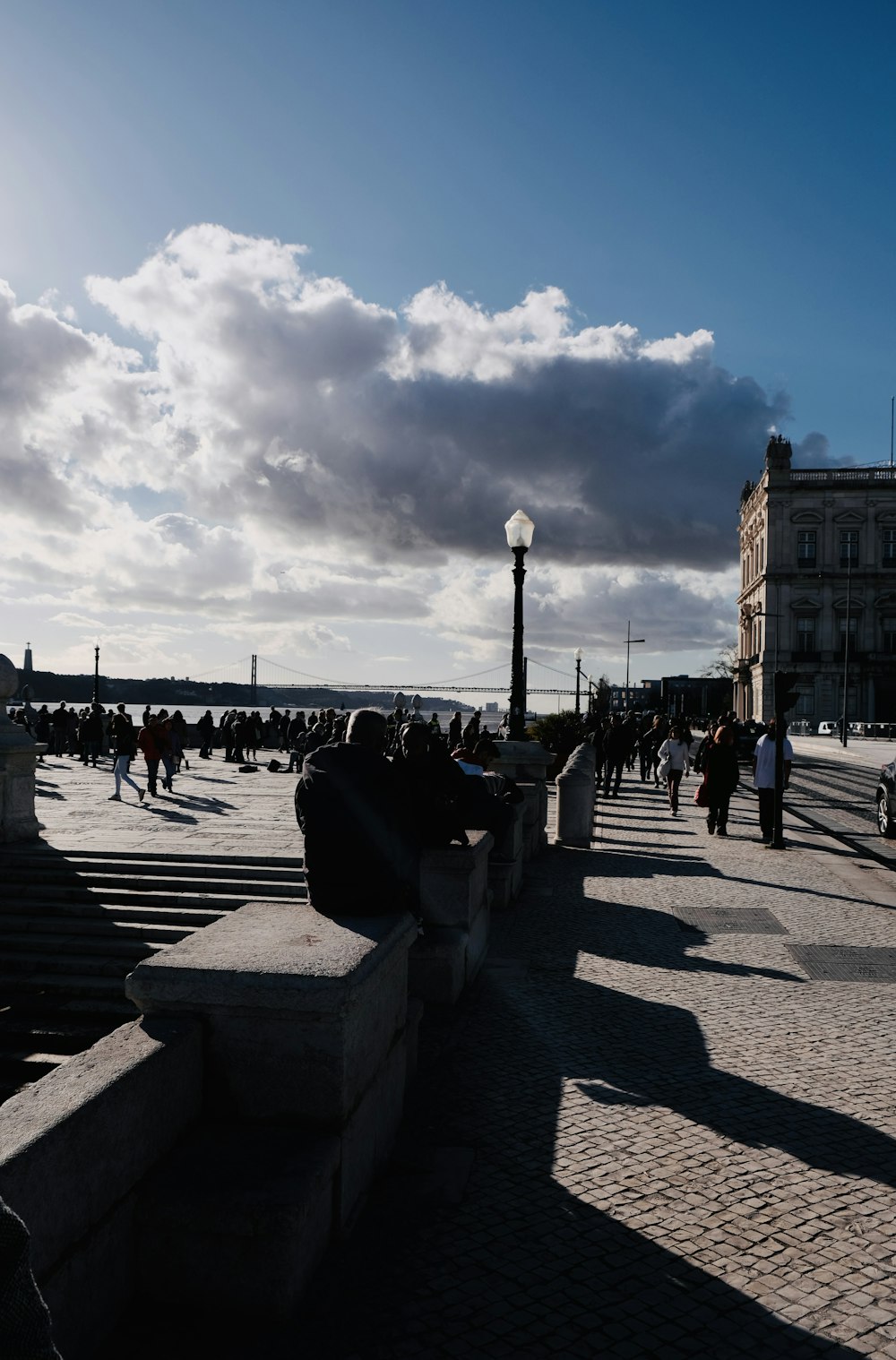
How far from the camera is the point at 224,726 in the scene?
106 feet

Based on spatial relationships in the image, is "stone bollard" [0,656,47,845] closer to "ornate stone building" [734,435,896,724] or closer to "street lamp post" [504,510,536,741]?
"street lamp post" [504,510,536,741]

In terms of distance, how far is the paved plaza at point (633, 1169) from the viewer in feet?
10.1

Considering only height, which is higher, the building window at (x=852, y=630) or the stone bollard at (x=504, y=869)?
the building window at (x=852, y=630)

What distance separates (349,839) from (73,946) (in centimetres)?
340

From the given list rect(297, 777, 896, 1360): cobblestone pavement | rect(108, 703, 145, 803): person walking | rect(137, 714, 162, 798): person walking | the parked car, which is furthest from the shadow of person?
rect(137, 714, 162, 798): person walking

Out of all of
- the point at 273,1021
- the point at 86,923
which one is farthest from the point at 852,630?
the point at 273,1021

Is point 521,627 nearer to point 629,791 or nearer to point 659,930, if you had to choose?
point 659,930

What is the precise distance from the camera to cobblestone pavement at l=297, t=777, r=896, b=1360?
10.2 feet

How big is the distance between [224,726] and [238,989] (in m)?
29.6

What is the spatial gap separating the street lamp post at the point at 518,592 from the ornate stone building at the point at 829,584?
67889 millimetres

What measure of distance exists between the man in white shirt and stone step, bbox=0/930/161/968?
10.7 m

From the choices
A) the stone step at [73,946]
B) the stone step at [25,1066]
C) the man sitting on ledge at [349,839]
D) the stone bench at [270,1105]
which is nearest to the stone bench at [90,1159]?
the stone bench at [270,1105]

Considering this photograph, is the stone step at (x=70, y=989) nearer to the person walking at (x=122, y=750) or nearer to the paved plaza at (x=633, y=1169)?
the paved plaza at (x=633, y=1169)

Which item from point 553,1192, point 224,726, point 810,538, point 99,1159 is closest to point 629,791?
point 224,726
